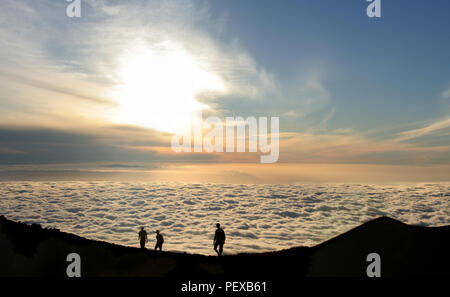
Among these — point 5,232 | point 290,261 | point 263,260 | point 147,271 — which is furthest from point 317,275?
point 5,232

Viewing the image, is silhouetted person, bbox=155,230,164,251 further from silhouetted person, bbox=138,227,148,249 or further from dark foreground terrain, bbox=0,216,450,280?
dark foreground terrain, bbox=0,216,450,280

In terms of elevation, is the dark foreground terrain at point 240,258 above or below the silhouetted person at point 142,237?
below

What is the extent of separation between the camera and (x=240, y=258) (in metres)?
20.4

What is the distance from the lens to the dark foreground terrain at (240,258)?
18922mm

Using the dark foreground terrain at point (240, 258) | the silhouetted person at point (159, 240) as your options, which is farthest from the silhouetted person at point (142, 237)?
the dark foreground terrain at point (240, 258)

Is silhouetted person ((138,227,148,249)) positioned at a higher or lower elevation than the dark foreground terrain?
higher

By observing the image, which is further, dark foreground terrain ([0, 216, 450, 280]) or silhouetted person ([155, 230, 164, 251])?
silhouetted person ([155, 230, 164, 251])

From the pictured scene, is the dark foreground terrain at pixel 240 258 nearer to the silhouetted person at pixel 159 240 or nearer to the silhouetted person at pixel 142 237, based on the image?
the silhouetted person at pixel 142 237

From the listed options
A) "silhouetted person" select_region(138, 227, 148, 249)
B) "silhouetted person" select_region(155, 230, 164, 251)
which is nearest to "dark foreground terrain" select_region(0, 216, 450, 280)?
"silhouetted person" select_region(138, 227, 148, 249)

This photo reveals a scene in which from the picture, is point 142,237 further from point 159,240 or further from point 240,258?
point 240,258

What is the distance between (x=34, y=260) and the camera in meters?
20.4

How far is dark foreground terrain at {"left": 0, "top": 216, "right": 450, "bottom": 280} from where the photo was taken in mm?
18922
